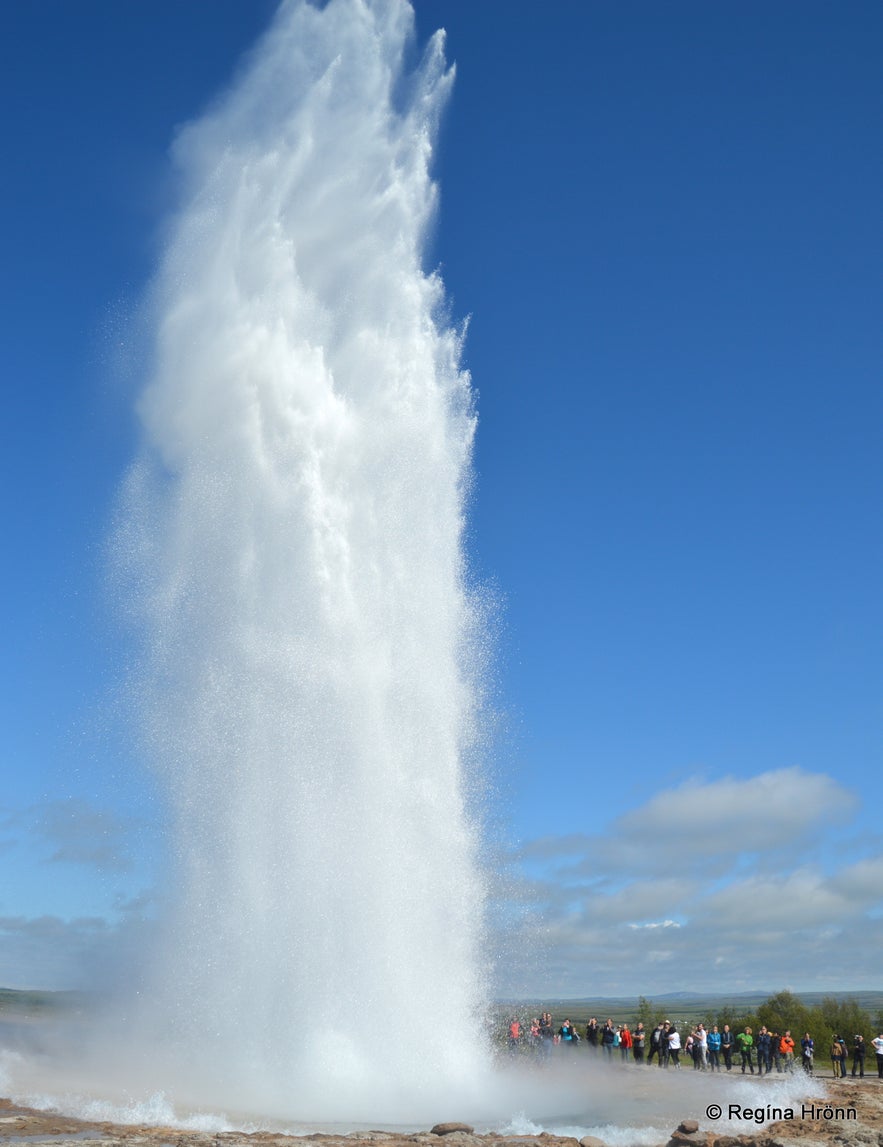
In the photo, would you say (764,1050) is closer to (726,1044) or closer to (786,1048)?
(786,1048)

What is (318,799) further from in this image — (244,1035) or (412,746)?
(244,1035)

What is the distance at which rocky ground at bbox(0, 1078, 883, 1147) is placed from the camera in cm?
1505

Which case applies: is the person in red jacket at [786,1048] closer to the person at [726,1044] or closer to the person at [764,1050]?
the person at [764,1050]

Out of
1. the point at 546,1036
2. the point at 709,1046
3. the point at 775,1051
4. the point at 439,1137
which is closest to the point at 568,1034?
the point at 546,1036

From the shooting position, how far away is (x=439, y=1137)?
1582 cm

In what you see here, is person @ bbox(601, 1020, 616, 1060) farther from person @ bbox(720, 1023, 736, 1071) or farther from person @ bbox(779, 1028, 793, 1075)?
person @ bbox(779, 1028, 793, 1075)

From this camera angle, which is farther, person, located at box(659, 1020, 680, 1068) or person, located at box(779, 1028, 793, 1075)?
person, located at box(659, 1020, 680, 1068)

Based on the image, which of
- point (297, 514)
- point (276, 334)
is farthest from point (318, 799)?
point (276, 334)

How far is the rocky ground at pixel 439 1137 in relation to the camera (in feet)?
49.4

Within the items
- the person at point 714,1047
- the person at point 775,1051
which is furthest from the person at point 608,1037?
the person at point 775,1051

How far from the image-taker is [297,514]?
2625 centimetres

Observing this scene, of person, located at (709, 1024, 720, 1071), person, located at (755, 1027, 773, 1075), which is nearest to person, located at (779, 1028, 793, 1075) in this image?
person, located at (755, 1027, 773, 1075)

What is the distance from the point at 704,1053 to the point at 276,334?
24467 mm

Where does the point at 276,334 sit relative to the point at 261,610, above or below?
above
